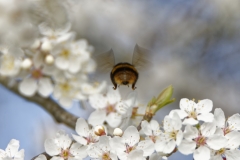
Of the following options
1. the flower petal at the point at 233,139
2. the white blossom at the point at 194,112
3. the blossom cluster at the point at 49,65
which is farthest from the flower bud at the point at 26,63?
the flower petal at the point at 233,139

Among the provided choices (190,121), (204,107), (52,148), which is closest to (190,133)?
(190,121)

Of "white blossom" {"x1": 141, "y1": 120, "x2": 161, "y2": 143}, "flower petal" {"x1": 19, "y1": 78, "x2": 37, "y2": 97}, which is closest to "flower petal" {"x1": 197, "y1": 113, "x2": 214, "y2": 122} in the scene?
"white blossom" {"x1": 141, "y1": 120, "x2": 161, "y2": 143}

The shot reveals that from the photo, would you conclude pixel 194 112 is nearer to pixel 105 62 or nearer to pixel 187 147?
pixel 187 147

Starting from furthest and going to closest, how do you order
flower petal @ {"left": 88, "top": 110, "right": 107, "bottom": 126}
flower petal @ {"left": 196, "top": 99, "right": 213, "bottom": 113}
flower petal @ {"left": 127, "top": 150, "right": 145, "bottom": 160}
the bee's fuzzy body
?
the bee's fuzzy body → flower petal @ {"left": 88, "top": 110, "right": 107, "bottom": 126} → flower petal @ {"left": 196, "top": 99, "right": 213, "bottom": 113} → flower petal @ {"left": 127, "top": 150, "right": 145, "bottom": 160}

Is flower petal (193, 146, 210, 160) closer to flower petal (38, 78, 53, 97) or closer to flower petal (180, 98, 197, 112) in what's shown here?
flower petal (180, 98, 197, 112)

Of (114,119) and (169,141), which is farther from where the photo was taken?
(114,119)

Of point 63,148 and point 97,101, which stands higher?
point 97,101
